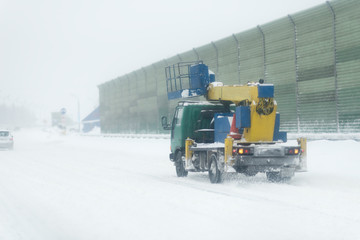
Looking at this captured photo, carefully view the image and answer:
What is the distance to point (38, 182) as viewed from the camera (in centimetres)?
1379

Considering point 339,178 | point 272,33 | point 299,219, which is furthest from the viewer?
point 272,33

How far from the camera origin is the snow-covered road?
23.0 ft

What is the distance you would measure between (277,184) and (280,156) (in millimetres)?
729

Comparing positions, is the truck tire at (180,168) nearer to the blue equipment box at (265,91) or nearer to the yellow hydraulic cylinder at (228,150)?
the yellow hydraulic cylinder at (228,150)

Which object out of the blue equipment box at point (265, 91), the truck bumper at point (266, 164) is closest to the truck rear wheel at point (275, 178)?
the truck bumper at point (266, 164)

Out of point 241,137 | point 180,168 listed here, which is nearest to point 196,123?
point 180,168

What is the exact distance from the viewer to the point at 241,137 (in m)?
12.6

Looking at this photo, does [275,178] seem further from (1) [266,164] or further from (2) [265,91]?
(2) [265,91]

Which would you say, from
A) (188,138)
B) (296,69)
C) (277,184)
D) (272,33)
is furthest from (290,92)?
(277,184)

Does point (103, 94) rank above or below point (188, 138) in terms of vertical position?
above

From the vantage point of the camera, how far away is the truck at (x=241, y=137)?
1226 centimetres

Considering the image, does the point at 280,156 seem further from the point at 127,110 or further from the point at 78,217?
the point at 127,110

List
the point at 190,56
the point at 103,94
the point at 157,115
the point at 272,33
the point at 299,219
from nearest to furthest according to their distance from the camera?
the point at 299,219
the point at 272,33
the point at 190,56
the point at 157,115
the point at 103,94

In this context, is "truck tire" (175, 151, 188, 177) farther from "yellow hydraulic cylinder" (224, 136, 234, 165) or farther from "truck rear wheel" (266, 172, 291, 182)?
"yellow hydraulic cylinder" (224, 136, 234, 165)
